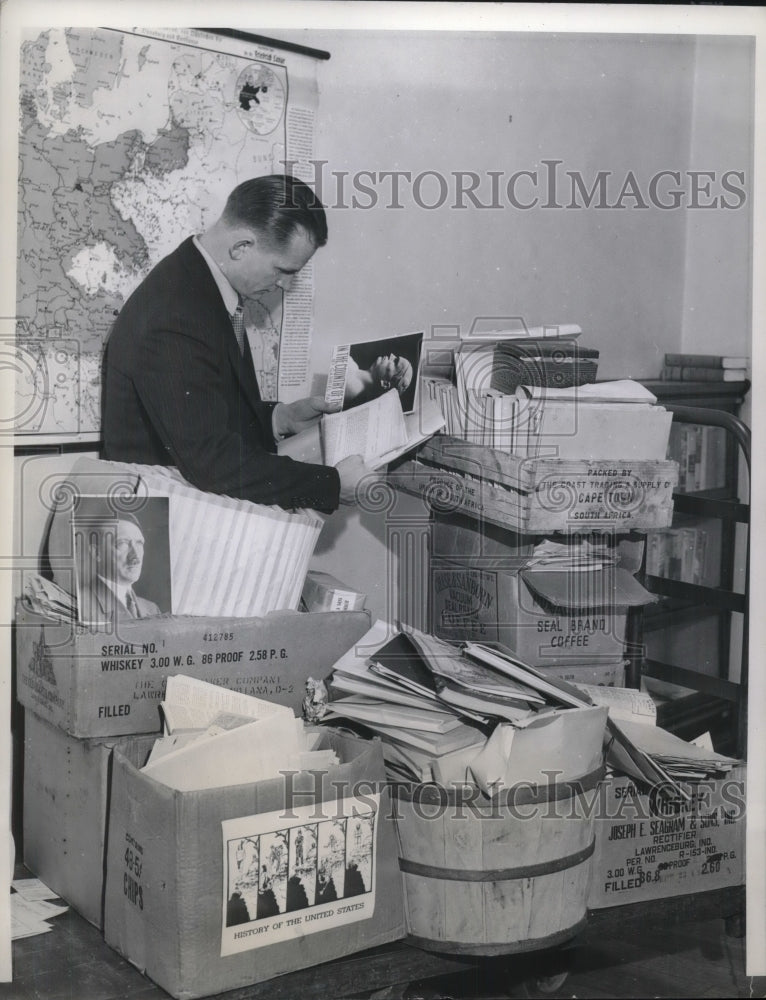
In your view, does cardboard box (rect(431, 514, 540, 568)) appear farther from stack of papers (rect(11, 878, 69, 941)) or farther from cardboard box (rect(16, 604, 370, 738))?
stack of papers (rect(11, 878, 69, 941))

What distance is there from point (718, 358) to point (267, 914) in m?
1.73

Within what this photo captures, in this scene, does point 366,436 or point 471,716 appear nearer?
point 471,716

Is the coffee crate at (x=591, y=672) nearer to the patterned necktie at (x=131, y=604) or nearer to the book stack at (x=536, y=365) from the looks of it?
the book stack at (x=536, y=365)

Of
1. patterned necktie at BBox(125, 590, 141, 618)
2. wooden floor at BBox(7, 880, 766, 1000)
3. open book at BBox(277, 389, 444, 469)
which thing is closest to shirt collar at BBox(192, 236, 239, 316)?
open book at BBox(277, 389, 444, 469)

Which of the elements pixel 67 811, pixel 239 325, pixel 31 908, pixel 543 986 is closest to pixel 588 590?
pixel 543 986

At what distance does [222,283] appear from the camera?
7.90 ft

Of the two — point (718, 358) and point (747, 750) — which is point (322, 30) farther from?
point (747, 750)

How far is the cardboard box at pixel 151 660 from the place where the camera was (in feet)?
6.94

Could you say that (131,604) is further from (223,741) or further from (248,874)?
(248,874)

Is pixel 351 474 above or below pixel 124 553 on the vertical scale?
above

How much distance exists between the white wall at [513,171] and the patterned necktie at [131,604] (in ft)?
1.89

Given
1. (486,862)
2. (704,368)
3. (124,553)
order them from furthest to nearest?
(704,368) → (124,553) → (486,862)

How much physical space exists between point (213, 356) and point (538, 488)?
812 mm

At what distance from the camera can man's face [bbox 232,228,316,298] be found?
7.86 feet
